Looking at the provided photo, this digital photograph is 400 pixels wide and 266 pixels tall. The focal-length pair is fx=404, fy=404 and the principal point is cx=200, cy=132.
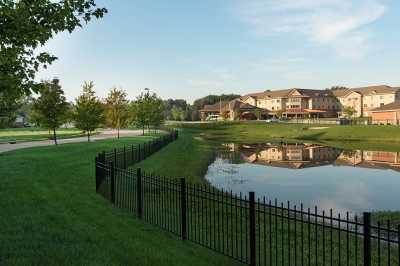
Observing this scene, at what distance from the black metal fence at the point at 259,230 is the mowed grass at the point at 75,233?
0.62 meters

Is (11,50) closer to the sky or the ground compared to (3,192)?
closer to the sky

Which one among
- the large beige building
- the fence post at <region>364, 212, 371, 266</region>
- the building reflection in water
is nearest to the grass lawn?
the building reflection in water

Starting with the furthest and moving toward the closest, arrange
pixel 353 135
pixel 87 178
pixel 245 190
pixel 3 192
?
pixel 353 135
pixel 245 190
pixel 87 178
pixel 3 192

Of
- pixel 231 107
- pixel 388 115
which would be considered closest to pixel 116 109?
pixel 388 115

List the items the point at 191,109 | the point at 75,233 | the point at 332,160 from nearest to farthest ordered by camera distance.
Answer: the point at 75,233 < the point at 332,160 < the point at 191,109

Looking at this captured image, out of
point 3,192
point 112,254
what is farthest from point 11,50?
point 3,192

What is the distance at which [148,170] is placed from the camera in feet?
79.5

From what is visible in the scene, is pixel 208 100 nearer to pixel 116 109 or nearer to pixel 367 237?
pixel 116 109

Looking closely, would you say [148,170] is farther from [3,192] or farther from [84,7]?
[84,7]

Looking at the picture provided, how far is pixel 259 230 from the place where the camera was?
27.1 feet

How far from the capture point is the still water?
18.6 metres

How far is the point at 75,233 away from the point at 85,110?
34.7 metres

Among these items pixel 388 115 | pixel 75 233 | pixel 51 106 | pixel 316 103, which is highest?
pixel 316 103

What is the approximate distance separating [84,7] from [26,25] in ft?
4.27
